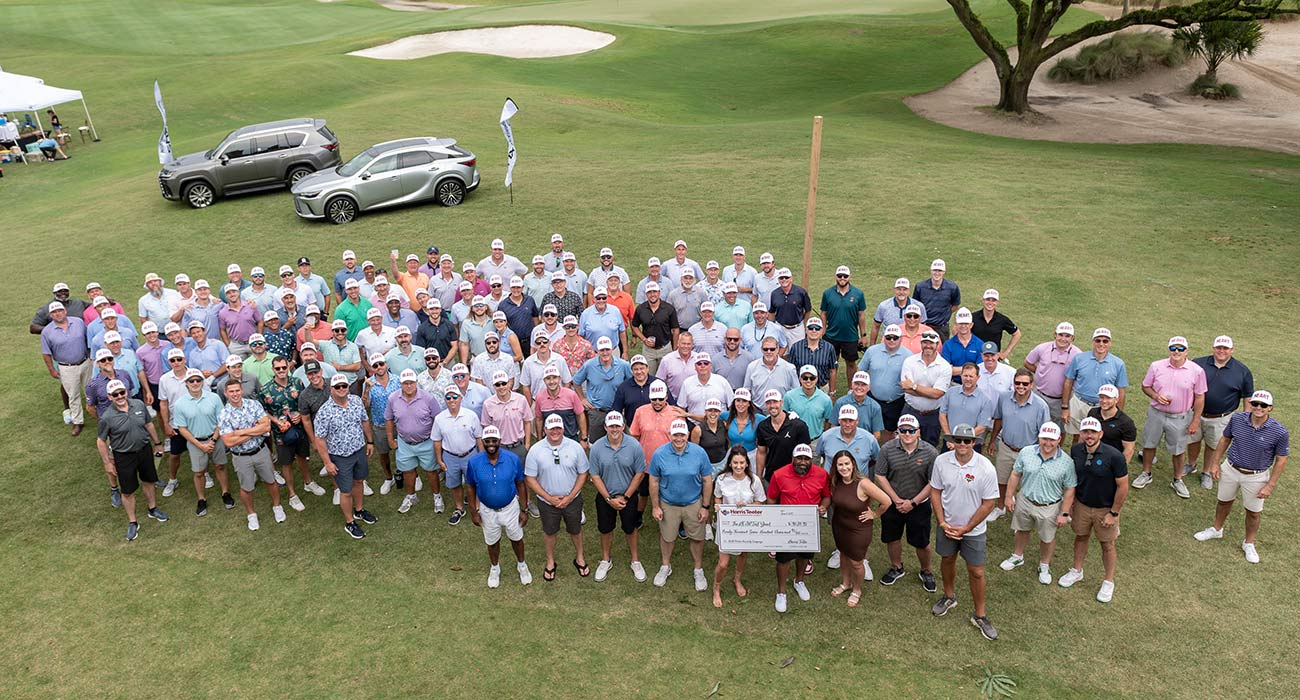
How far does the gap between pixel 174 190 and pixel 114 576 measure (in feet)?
44.8

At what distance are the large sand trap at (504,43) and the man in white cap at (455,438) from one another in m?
30.9

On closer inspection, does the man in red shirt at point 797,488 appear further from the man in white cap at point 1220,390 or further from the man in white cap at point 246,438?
the man in white cap at point 246,438

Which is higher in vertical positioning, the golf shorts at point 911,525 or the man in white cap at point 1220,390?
the man in white cap at point 1220,390

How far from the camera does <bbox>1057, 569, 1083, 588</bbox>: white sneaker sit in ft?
26.9

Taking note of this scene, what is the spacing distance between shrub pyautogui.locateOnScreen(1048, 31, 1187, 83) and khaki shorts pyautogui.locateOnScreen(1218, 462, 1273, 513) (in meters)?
32.0

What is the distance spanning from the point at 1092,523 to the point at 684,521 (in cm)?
386

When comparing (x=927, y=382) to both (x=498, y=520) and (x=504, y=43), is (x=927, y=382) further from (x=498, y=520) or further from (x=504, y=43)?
(x=504, y=43)

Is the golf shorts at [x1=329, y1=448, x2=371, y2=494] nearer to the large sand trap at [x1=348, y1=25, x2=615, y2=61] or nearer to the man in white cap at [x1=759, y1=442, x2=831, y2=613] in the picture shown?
the man in white cap at [x1=759, y1=442, x2=831, y2=613]

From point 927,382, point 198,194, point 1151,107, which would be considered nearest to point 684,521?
point 927,382

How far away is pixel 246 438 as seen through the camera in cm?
917

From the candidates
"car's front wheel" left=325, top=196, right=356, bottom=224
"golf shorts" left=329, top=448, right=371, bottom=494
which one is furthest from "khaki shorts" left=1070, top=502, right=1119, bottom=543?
"car's front wheel" left=325, top=196, right=356, bottom=224

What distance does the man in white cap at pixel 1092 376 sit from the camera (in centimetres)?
918

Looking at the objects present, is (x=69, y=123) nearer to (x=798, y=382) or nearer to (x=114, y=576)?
(x=114, y=576)

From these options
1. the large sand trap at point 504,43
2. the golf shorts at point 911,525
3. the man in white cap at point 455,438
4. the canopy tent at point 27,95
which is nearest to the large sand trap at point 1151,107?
the large sand trap at point 504,43
